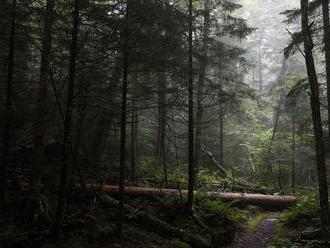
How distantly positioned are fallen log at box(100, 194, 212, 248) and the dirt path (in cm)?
153

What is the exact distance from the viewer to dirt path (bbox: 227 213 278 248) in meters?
13.2

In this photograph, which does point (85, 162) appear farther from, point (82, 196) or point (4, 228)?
point (4, 228)

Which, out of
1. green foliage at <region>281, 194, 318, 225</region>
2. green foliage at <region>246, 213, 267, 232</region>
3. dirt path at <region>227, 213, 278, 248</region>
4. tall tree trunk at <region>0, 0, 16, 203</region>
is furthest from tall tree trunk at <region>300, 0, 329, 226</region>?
tall tree trunk at <region>0, 0, 16, 203</region>

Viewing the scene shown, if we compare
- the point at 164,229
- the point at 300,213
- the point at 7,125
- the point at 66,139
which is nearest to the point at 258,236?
the point at 300,213

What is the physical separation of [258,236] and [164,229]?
13.3 feet

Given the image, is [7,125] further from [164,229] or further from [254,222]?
[254,222]

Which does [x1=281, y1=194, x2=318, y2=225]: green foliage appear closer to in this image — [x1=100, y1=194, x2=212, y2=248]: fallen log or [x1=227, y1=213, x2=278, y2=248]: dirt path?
[x1=227, y1=213, x2=278, y2=248]: dirt path

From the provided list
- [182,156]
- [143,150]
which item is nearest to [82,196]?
[143,150]

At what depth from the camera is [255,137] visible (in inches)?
1177

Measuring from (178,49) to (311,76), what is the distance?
4.42 meters

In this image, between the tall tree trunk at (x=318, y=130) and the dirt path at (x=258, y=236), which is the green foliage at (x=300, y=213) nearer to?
the dirt path at (x=258, y=236)

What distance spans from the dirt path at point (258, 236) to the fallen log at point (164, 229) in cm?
153

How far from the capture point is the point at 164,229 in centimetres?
1226

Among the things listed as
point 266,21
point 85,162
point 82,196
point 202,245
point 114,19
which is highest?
point 266,21
